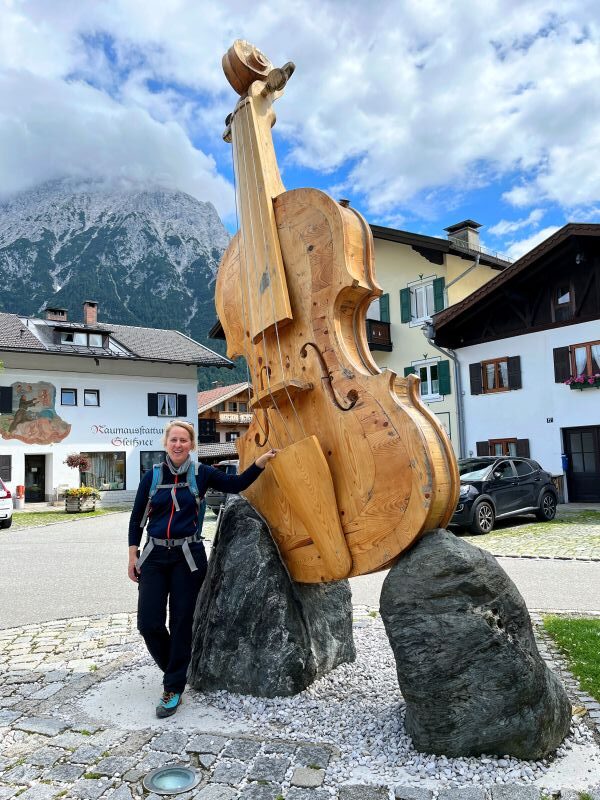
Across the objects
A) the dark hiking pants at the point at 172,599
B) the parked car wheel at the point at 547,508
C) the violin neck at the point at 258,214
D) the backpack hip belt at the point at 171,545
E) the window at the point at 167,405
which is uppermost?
the window at the point at 167,405

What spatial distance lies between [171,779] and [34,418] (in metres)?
26.8

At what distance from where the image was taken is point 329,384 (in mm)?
3664

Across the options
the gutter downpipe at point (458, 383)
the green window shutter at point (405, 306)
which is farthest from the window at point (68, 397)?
the gutter downpipe at point (458, 383)

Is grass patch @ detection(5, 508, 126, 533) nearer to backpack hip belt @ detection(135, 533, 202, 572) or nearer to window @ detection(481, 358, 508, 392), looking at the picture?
window @ detection(481, 358, 508, 392)

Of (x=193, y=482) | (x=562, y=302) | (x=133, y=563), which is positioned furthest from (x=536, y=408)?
(x=133, y=563)

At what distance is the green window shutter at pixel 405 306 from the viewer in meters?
24.0

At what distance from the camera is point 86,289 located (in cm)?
11406

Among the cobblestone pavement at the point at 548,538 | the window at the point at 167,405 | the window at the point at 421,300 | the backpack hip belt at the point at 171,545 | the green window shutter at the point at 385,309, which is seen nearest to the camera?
the backpack hip belt at the point at 171,545

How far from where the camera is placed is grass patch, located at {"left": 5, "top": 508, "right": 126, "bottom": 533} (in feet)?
58.7

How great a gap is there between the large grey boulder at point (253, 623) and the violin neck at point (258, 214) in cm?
129

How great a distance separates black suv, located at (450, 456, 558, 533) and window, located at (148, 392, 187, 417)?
19959mm

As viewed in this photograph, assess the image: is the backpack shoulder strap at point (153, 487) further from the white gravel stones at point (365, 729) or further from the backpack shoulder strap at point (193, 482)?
the white gravel stones at point (365, 729)

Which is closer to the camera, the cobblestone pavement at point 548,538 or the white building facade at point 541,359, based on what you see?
the cobblestone pavement at point 548,538

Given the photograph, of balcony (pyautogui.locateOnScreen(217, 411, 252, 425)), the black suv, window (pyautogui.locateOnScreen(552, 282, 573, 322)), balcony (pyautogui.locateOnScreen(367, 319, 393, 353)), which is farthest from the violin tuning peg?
balcony (pyautogui.locateOnScreen(217, 411, 252, 425))
